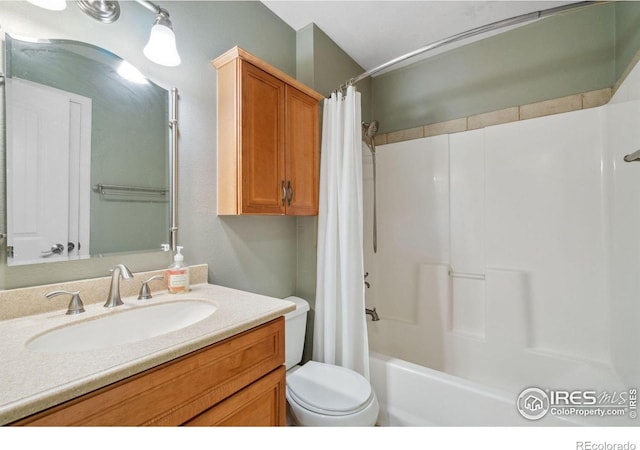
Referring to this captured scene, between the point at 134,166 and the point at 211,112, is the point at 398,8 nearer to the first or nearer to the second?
the point at 211,112

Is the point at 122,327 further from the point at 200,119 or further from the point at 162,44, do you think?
the point at 162,44

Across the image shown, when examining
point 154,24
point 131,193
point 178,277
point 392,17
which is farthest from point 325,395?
point 392,17

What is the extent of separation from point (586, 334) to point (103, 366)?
224 cm

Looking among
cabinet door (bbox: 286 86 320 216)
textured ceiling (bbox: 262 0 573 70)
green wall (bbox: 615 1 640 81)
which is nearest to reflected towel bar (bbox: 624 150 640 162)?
green wall (bbox: 615 1 640 81)

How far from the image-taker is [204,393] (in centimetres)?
70

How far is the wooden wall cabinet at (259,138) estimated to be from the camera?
1.27m

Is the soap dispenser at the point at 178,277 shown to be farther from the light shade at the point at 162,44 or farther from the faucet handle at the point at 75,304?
the light shade at the point at 162,44

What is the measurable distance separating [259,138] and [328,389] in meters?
1.22

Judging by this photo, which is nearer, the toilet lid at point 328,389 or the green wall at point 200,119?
the green wall at point 200,119

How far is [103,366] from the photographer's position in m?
0.55

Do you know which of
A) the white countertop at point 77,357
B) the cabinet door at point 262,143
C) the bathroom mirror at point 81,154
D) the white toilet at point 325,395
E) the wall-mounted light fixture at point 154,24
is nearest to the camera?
the white countertop at point 77,357

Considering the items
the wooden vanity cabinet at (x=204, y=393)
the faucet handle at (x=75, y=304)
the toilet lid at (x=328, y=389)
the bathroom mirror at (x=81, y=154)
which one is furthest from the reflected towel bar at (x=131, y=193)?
the toilet lid at (x=328, y=389)

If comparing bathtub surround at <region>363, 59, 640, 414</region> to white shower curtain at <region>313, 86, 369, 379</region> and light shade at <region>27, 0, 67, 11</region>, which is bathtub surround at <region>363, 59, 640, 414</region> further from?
light shade at <region>27, 0, 67, 11</region>

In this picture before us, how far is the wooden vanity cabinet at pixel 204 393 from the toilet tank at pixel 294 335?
1.69ft
